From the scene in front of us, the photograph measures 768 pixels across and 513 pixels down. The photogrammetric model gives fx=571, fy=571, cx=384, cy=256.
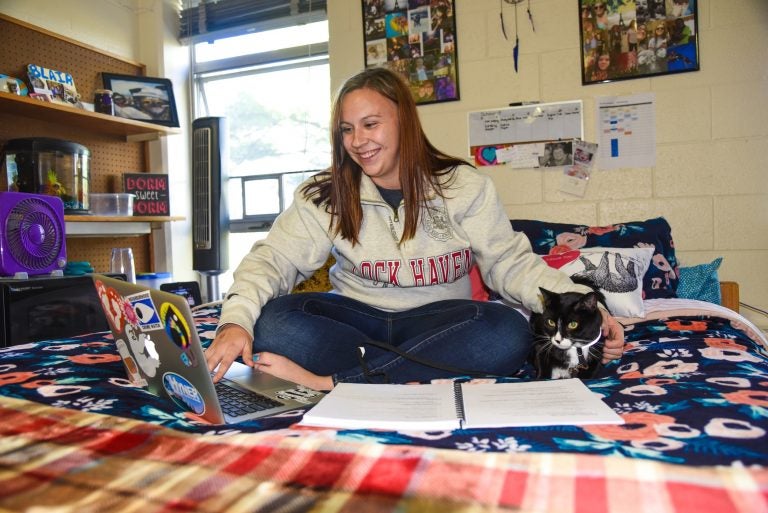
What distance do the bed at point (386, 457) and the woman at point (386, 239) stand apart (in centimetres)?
39

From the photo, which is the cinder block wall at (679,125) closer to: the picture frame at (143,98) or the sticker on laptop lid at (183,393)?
the picture frame at (143,98)

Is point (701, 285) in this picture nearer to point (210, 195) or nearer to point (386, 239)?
point (386, 239)

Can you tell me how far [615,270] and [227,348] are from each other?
3.76 feet

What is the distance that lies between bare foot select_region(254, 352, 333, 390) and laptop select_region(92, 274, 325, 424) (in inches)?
0.7

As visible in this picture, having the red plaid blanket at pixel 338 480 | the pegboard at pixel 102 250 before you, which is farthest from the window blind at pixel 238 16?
the red plaid blanket at pixel 338 480

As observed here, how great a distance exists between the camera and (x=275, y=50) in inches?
118

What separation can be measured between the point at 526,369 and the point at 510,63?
4.65 feet

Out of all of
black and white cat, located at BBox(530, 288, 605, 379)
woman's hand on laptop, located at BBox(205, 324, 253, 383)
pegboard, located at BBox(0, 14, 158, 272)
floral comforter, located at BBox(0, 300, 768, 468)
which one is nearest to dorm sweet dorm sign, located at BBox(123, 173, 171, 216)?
pegboard, located at BBox(0, 14, 158, 272)

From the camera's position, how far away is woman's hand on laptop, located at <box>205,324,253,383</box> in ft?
3.22

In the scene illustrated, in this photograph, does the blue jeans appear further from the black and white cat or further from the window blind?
the window blind

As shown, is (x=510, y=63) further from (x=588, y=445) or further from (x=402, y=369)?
(x=588, y=445)

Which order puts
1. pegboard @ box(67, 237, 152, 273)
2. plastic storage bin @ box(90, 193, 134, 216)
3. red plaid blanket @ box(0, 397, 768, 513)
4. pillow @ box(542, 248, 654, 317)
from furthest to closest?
pegboard @ box(67, 237, 152, 273) → plastic storage bin @ box(90, 193, 134, 216) → pillow @ box(542, 248, 654, 317) → red plaid blanket @ box(0, 397, 768, 513)

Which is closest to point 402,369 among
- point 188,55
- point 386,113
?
point 386,113

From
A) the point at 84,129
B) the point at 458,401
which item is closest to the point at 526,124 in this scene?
the point at 458,401
